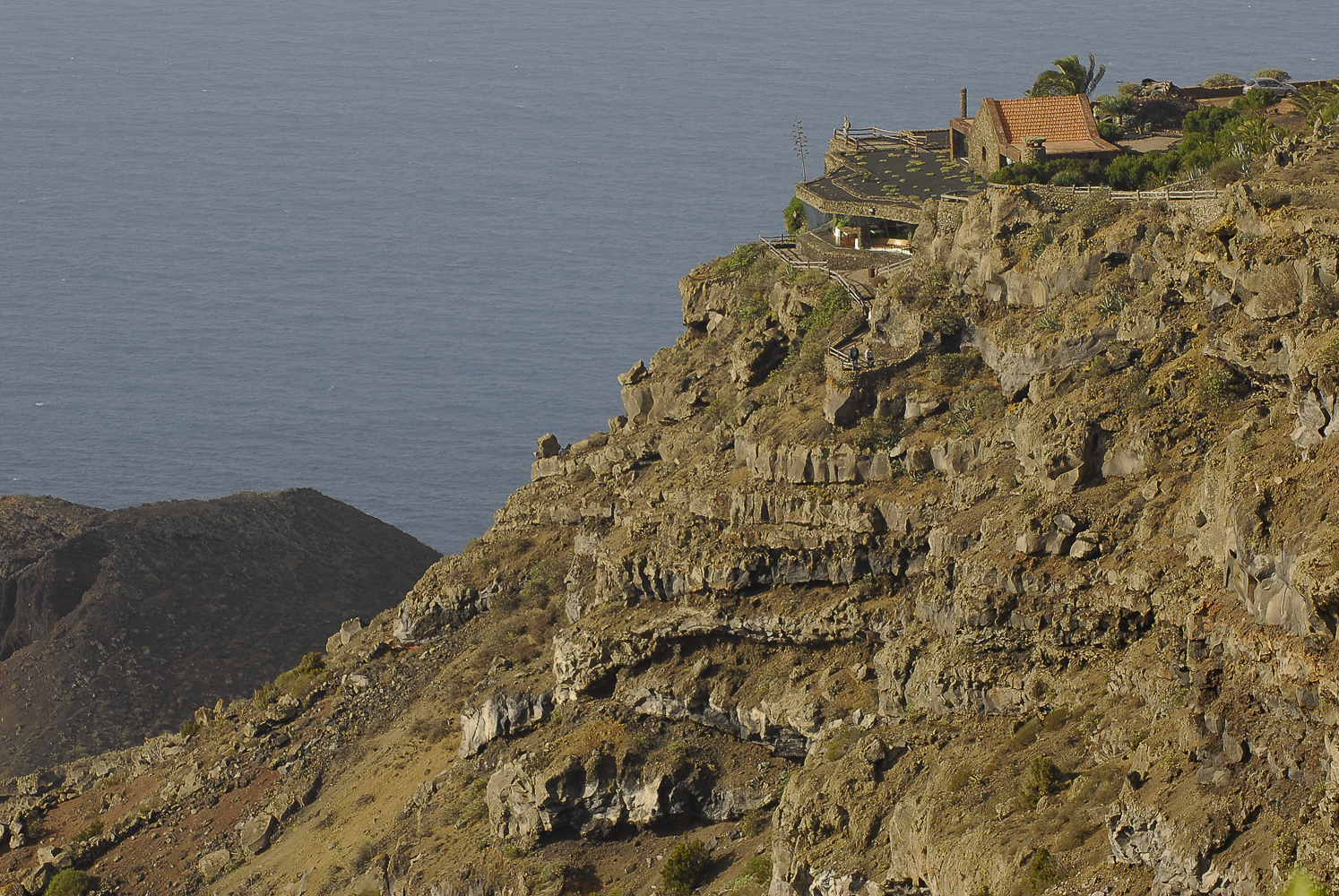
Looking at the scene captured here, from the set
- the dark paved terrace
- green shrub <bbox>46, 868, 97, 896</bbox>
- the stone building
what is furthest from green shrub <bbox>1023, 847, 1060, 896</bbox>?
green shrub <bbox>46, 868, 97, 896</bbox>

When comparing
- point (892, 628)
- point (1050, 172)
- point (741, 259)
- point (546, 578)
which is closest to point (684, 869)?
point (892, 628)

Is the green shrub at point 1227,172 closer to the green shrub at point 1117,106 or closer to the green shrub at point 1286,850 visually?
the green shrub at point 1117,106

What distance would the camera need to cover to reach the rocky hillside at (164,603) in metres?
116

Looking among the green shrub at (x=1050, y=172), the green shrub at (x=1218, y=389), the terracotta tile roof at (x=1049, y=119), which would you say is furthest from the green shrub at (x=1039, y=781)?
the terracotta tile roof at (x=1049, y=119)

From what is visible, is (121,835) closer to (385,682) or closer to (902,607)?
(385,682)

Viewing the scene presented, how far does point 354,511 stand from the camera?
146 m

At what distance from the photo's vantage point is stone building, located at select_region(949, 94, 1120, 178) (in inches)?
3108

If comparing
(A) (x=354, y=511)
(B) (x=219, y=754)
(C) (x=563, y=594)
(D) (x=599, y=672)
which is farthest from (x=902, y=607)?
(A) (x=354, y=511)

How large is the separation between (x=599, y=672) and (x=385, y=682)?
19.6 meters

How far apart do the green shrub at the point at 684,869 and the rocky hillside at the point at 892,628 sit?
21 centimetres

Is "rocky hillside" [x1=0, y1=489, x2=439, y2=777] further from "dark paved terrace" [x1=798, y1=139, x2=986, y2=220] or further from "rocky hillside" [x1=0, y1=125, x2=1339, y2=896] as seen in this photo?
"dark paved terrace" [x1=798, y1=139, x2=986, y2=220]

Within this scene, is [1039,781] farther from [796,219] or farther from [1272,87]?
[1272,87]

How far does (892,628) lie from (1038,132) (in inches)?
1187

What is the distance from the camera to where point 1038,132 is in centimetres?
8094
